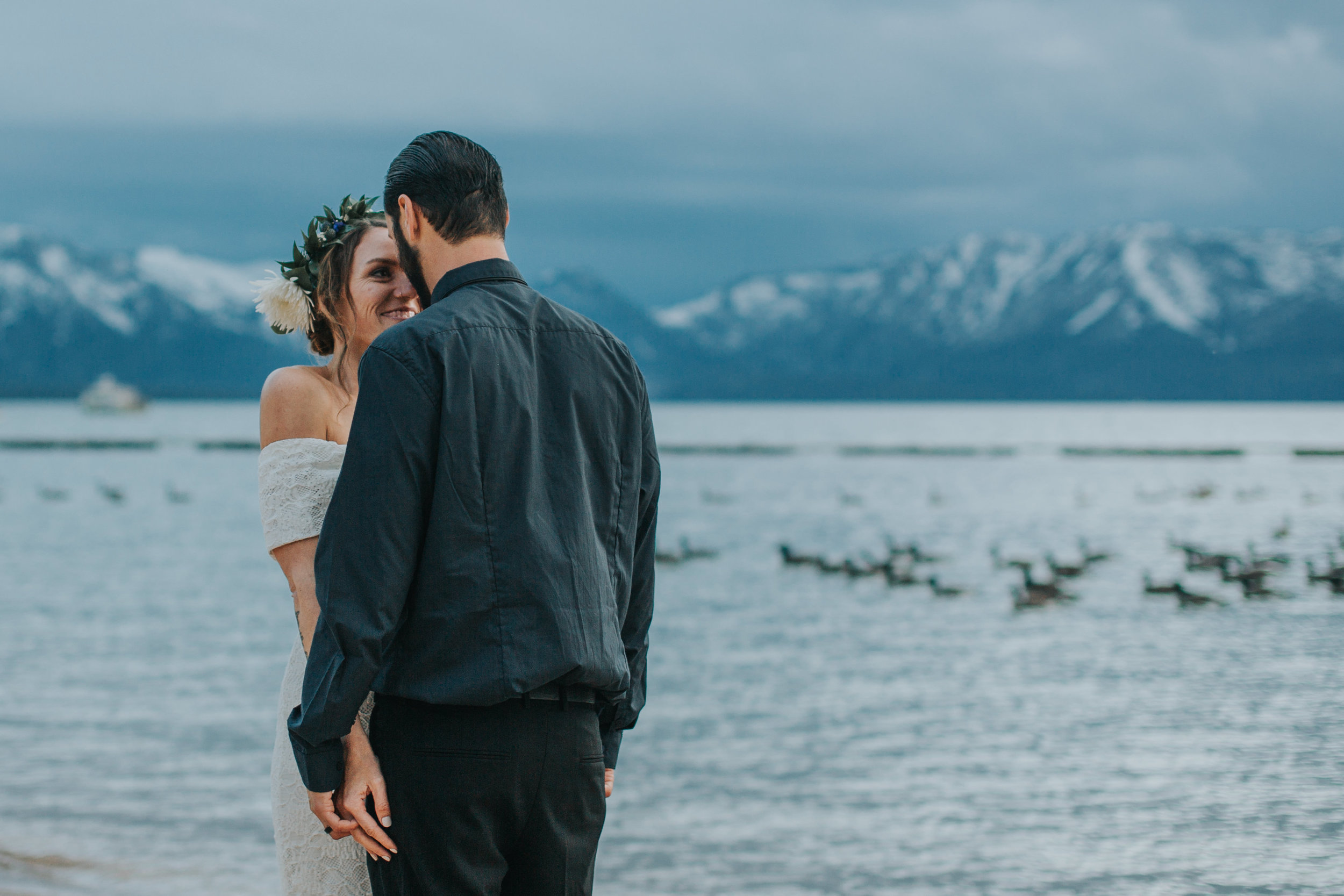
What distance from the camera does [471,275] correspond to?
2695 mm

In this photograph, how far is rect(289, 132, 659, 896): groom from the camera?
2.45m

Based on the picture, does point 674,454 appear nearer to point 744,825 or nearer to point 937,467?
point 937,467

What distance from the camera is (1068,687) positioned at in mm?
17484

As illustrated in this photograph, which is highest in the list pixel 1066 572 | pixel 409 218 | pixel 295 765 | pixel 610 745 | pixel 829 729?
pixel 409 218

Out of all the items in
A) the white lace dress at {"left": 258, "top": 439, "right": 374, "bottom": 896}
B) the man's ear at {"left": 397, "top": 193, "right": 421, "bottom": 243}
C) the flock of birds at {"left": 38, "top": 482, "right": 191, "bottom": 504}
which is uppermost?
the man's ear at {"left": 397, "top": 193, "right": 421, "bottom": 243}

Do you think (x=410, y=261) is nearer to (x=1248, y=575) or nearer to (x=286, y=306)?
(x=286, y=306)

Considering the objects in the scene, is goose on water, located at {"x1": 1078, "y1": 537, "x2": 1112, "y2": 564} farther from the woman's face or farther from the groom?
the groom

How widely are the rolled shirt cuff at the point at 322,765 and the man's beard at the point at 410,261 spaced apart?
99cm

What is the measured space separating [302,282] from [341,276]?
0.28 m

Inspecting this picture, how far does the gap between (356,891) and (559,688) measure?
105 cm

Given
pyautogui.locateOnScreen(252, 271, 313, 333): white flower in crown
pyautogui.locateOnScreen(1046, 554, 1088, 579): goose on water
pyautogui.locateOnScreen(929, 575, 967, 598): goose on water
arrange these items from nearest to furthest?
pyautogui.locateOnScreen(252, 271, 313, 333): white flower in crown
pyautogui.locateOnScreen(929, 575, 967, 598): goose on water
pyautogui.locateOnScreen(1046, 554, 1088, 579): goose on water

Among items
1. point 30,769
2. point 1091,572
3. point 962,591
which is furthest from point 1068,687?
point 1091,572

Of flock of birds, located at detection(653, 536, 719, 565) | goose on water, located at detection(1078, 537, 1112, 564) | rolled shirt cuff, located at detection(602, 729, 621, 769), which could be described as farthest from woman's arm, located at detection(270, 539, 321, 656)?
goose on water, located at detection(1078, 537, 1112, 564)

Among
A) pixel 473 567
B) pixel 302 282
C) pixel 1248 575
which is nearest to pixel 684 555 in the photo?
pixel 1248 575
